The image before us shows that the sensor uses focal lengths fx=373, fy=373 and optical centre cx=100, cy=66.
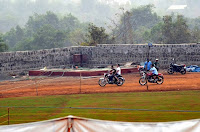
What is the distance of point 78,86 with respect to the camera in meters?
21.6

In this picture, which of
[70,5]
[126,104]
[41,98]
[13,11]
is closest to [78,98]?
[41,98]

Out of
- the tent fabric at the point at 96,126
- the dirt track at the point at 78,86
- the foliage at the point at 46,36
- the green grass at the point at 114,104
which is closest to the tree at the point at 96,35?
the foliage at the point at 46,36

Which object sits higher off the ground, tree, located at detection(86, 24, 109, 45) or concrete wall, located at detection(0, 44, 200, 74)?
tree, located at detection(86, 24, 109, 45)

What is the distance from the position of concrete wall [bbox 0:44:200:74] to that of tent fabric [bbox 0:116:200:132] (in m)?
20.7

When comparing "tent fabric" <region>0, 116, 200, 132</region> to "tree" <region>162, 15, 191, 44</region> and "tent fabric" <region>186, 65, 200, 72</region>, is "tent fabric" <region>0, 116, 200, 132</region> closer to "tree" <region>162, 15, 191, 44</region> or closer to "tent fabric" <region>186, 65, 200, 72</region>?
"tent fabric" <region>186, 65, 200, 72</region>

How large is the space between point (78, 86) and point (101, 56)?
8.65m

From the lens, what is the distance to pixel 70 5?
183000mm

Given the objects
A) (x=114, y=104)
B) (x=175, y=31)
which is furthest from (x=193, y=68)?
(x=175, y=31)

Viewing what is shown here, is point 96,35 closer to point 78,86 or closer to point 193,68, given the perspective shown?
point 193,68

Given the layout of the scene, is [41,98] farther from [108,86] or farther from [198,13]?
[198,13]

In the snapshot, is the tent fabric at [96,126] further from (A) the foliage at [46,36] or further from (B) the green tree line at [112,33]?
(A) the foliage at [46,36]

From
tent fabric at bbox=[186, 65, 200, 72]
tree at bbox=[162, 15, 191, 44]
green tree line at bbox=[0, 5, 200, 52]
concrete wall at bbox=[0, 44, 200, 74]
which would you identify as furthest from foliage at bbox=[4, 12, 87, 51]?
tent fabric at bbox=[186, 65, 200, 72]

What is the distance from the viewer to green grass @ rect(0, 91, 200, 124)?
1233 centimetres

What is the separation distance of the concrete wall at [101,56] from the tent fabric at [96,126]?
2071cm
